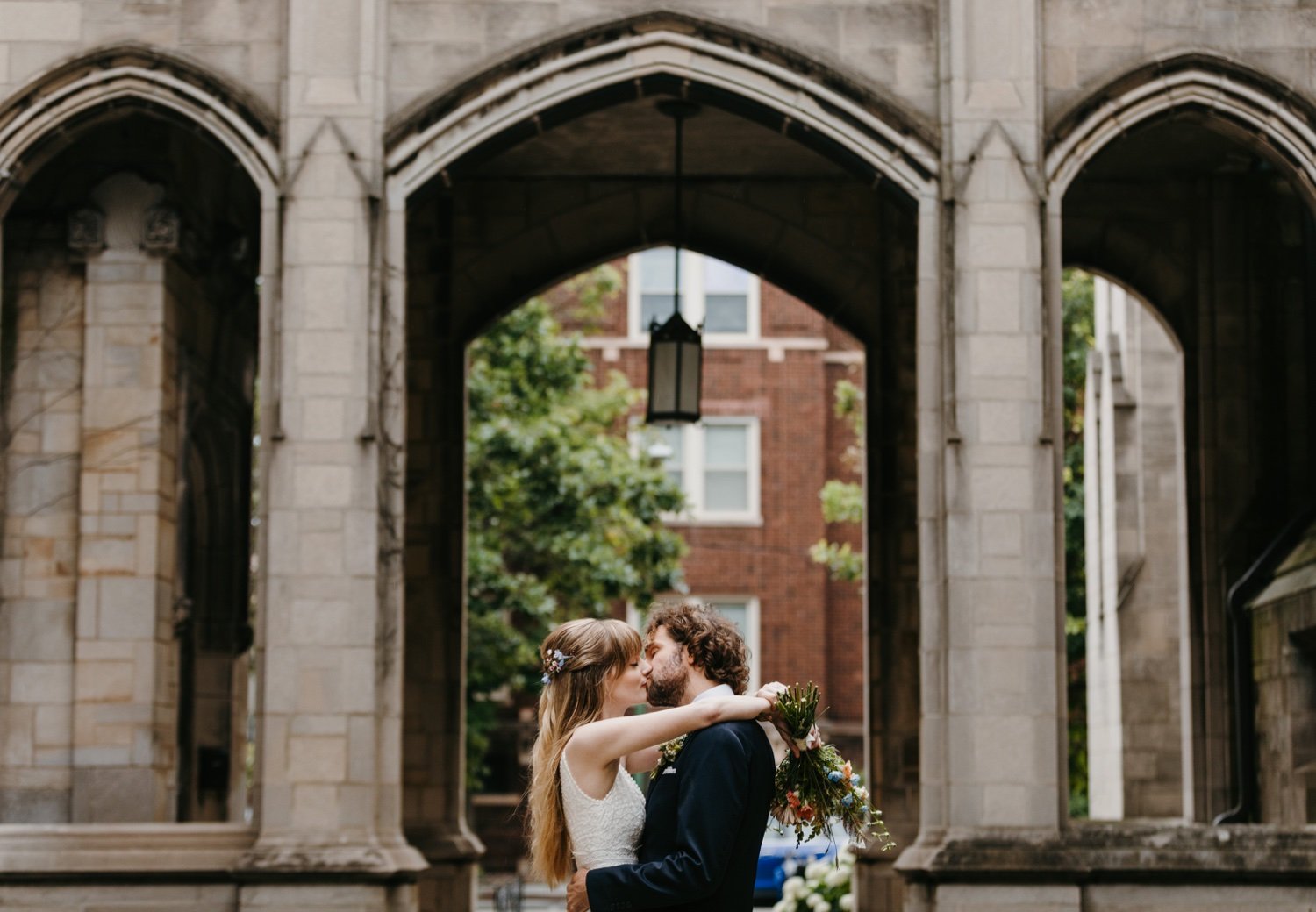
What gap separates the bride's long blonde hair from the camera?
6.16m

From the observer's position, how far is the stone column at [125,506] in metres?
14.0

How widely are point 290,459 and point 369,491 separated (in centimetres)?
46

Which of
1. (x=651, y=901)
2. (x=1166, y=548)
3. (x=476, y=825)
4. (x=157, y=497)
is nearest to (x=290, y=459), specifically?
(x=157, y=497)

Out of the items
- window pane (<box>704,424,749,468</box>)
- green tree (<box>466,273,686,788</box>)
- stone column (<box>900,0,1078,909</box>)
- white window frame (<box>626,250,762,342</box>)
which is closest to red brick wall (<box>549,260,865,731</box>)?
white window frame (<box>626,250,762,342</box>)

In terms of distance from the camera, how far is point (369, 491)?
12086mm

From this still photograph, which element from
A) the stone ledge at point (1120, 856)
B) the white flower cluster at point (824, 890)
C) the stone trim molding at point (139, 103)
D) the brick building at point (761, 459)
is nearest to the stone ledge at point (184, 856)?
the stone ledge at point (1120, 856)

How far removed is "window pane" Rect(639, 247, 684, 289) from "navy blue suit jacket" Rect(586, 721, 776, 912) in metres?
33.6

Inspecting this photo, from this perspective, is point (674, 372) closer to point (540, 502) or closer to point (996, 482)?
point (996, 482)

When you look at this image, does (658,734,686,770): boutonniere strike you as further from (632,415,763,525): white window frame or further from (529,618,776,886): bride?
(632,415,763,525): white window frame

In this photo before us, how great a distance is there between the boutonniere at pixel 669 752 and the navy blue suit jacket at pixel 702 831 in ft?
0.77

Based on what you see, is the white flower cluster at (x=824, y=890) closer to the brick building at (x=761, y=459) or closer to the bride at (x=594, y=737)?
the bride at (x=594, y=737)

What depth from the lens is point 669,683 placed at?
6113 millimetres

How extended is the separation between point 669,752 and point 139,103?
7461 millimetres

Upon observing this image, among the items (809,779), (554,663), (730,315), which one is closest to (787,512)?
(730,315)
